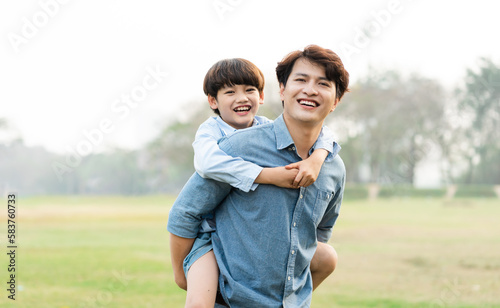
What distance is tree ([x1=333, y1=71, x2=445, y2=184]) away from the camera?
32.2 metres

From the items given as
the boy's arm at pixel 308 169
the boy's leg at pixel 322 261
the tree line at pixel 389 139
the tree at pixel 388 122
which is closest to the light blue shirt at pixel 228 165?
the boy's arm at pixel 308 169

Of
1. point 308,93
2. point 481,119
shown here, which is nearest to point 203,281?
point 308,93

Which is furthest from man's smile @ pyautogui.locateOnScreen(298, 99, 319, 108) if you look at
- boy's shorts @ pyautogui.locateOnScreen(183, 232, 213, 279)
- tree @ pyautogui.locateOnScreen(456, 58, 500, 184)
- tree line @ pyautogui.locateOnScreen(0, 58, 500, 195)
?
tree @ pyautogui.locateOnScreen(456, 58, 500, 184)

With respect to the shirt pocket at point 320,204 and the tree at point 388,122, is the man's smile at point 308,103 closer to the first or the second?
the shirt pocket at point 320,204

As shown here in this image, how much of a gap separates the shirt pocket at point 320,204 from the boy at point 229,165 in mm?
156

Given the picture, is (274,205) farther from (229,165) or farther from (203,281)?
(203,281)

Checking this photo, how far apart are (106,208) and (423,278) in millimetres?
17950

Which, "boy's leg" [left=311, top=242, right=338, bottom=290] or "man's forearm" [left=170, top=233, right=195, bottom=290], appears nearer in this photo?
"man's forearm" [left=170, top=233, right=195, bottom=290]

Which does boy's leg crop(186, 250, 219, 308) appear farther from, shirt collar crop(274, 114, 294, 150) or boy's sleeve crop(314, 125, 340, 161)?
boy's sleeve crop(314, 125, 340, 161)

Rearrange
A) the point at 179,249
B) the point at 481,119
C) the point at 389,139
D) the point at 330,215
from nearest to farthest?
the point at 179,249 < the point at 330,215 < the point at 481,119 < the point at 389,139

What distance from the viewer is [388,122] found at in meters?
33.8

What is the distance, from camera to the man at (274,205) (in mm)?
2500

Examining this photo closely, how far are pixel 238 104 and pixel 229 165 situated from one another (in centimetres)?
66

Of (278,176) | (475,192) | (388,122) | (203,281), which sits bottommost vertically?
(475,192)
